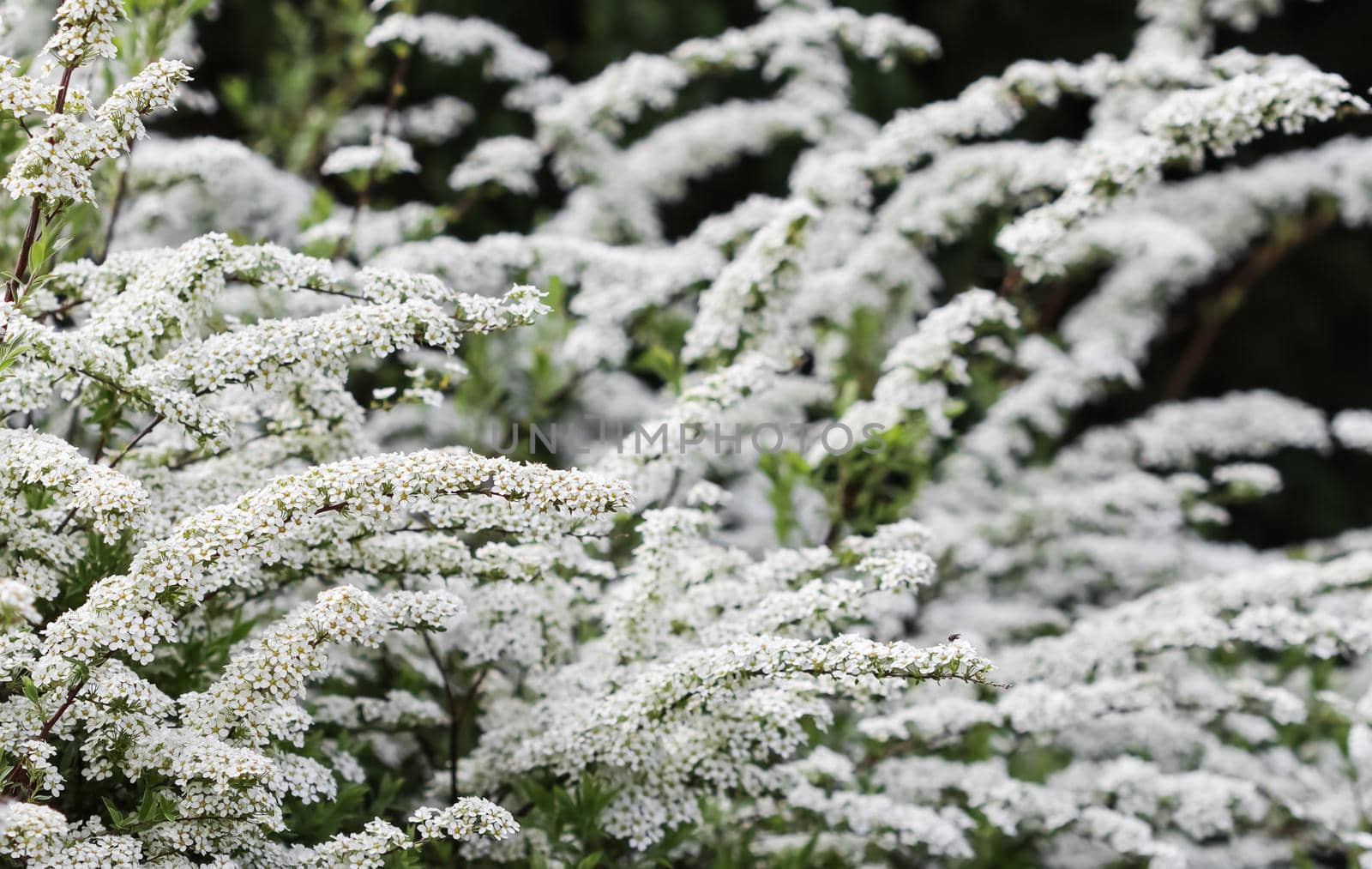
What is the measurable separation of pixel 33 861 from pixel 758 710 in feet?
3.87

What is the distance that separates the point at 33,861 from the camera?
1.81m

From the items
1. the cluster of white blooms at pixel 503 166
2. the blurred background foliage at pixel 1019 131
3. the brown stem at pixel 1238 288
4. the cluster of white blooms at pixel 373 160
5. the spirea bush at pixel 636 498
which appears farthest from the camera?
the blurred background foliage at pixel 1019 131

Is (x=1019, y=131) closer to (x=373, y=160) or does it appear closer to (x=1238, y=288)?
(x=1238, y=288)

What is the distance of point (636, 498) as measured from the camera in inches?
105

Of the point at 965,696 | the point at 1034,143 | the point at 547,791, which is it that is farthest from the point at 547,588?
the point at 1034,143

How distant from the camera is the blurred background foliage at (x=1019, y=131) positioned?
530 centimetres

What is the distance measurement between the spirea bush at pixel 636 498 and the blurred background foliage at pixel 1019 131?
703mm

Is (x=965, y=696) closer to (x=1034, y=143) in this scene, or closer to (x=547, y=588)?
(x=547, y=588)

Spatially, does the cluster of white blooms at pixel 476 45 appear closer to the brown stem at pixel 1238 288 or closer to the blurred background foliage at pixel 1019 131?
the blurred background foliage at pixel 1019 131

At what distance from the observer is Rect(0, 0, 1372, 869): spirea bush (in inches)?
79.7

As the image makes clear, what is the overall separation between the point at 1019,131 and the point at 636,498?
12.5ft

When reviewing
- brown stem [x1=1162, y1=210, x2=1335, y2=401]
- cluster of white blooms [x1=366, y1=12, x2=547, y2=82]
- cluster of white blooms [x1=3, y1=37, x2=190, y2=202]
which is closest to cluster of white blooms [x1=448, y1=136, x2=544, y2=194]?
cluster of white blooms [x1=366, y1=12, x2=547, y2=82]

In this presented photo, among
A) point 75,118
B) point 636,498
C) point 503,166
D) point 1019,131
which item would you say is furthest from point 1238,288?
point 75,118

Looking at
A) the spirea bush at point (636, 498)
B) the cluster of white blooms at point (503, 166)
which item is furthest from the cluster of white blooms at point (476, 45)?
the cluster of white blooms at point (503, 166)
